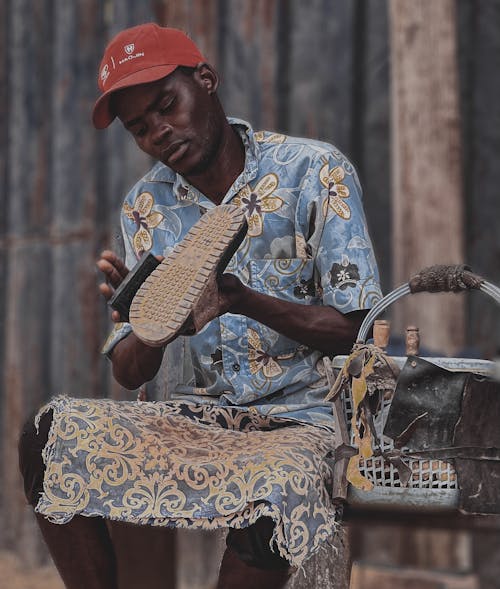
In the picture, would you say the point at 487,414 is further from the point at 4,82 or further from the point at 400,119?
the point at 4,82

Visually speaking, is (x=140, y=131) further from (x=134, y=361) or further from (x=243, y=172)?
(x=134, y=361)

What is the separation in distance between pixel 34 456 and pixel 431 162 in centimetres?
201

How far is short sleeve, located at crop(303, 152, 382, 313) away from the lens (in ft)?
9.52

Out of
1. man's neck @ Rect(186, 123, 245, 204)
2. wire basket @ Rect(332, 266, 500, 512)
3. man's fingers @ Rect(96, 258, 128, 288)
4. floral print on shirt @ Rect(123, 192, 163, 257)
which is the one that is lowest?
wire basket @ Rect(332, 266, 500, 512)

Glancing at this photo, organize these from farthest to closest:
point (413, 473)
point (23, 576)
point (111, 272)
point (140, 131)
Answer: point (23, 576)
point (140, 131)
point (111, 272)
point (413, 473)

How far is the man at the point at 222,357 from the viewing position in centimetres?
261

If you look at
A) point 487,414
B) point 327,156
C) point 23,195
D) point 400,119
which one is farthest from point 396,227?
point 23,195

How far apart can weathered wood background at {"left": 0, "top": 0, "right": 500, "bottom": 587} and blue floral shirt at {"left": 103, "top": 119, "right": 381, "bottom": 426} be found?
48.6 inches

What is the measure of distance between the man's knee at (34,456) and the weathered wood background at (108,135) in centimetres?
184

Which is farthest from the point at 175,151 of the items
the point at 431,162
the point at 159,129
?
the point at 431,162

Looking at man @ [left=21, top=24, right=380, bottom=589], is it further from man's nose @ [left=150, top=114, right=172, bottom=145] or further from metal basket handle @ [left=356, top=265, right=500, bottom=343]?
metal basket handle @ [left=356, top=265, right=500, bottom=343]

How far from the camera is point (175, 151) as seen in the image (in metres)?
3.01

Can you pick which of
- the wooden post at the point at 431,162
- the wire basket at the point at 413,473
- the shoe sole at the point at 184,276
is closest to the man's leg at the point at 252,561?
the wire basket at the point at 413,473

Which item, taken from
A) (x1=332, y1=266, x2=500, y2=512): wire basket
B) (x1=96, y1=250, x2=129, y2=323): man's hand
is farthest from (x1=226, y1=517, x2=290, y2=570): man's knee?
(x1=96, y1=250, x2=129, y2=323): man's hand
